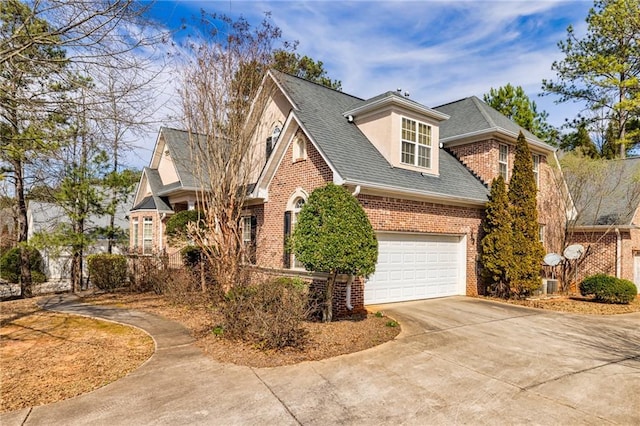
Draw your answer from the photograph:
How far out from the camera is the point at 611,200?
17312 millimetres

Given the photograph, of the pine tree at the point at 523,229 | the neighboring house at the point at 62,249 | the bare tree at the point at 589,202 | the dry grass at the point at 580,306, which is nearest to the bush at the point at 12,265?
the neighboring house at the point at 62,249

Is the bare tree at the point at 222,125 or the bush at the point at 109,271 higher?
the bare tree at the point at 222,125

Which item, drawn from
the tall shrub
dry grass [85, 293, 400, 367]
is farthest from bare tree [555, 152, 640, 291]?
the tall shrub

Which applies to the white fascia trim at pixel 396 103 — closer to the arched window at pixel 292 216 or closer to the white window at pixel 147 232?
the arched window at pixel 292 216

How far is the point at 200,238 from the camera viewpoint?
35.6 ft

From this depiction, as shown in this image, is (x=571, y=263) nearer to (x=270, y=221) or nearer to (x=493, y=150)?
(x=493, y=150)

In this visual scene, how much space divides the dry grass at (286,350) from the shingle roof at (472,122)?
30.1 ft

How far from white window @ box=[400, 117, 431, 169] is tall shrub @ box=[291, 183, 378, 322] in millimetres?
4577

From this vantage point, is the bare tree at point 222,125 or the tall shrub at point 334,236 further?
the bare tree at point 222,125

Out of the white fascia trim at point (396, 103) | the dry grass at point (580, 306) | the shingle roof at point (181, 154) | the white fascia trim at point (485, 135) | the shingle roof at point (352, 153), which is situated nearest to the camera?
the shingle roof at point (352, 153)

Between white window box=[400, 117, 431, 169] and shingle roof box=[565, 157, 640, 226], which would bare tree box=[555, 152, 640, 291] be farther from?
white window box=[400, 117, 431, 169]

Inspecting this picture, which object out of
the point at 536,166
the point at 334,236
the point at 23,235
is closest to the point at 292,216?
the point at 334,236

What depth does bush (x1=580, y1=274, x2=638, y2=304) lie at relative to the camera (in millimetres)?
13016

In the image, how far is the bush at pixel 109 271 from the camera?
48.8 feet
